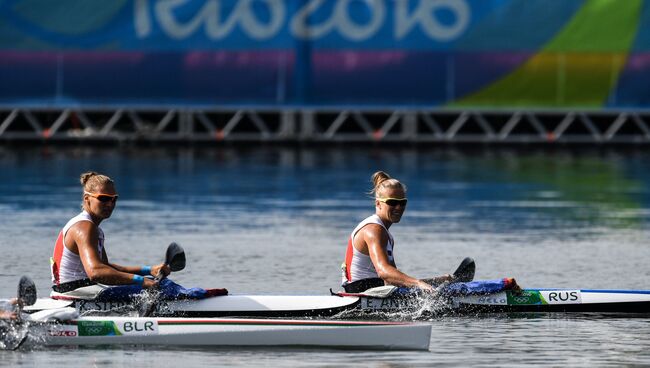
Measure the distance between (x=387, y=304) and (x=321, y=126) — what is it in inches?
1625

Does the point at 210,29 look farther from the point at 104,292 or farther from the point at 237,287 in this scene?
the point at 104,292

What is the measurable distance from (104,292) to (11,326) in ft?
5.49

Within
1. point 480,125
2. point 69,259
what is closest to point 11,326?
point 69,259

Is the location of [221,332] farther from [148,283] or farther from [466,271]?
[466,271]

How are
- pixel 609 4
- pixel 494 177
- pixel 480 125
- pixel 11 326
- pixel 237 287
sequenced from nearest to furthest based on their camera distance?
pixel 11 326 < pixel 237 287 < pixel 494 177 < pixel 609 4 < pixel 480 125

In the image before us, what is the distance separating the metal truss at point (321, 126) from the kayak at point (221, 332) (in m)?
39.0

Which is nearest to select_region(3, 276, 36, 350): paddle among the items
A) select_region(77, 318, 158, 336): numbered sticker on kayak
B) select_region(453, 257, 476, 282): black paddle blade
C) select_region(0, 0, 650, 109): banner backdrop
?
select_region(77, 318, 158, 336): numbered sticker on kayak

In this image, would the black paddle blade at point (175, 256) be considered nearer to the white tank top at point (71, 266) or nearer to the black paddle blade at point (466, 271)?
the white tank top at point (71, 266)

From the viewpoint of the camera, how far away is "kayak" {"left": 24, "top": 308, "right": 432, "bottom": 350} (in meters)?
16.2

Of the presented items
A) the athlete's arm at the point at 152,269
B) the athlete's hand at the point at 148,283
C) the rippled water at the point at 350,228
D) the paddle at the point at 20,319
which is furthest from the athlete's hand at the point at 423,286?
the paddle at the point at 20,319

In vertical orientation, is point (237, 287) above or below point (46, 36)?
below

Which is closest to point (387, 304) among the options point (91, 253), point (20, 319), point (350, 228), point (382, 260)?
point (382, 260)

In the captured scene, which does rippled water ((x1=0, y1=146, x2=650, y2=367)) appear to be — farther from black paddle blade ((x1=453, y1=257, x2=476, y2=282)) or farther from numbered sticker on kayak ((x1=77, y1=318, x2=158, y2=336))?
black paddle blade ((x1=453, y1=257, x2=476, y2=282))

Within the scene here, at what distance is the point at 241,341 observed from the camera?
16.4 m
